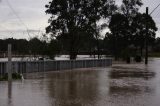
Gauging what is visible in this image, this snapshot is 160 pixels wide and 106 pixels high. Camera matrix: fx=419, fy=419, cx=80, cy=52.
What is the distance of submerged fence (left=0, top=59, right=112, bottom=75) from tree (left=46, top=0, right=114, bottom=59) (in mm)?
6071

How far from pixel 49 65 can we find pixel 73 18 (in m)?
14.8

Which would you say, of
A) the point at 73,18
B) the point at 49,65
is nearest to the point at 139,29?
the point at 73,18

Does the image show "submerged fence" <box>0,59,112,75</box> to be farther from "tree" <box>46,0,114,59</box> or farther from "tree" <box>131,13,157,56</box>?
"tree" <box>131,13,157,56</box>

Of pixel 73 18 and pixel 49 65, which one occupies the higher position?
pixel 73 18

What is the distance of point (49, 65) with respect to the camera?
31.7 metres

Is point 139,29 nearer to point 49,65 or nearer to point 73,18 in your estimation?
point 73,18

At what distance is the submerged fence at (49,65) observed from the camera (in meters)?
27.0

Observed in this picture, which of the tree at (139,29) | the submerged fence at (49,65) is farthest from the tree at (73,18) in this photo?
the tree at (139,29)

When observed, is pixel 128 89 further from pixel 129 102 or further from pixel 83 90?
pixel 129 102

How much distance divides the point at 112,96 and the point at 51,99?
2.44 m

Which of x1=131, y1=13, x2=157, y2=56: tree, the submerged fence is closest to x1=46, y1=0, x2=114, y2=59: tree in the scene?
the submerged fence

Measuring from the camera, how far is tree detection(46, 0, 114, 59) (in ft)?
150

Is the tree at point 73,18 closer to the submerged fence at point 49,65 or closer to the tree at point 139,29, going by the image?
the submerged fence at point 49,65

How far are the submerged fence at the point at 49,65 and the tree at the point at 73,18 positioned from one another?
6.07 metres
